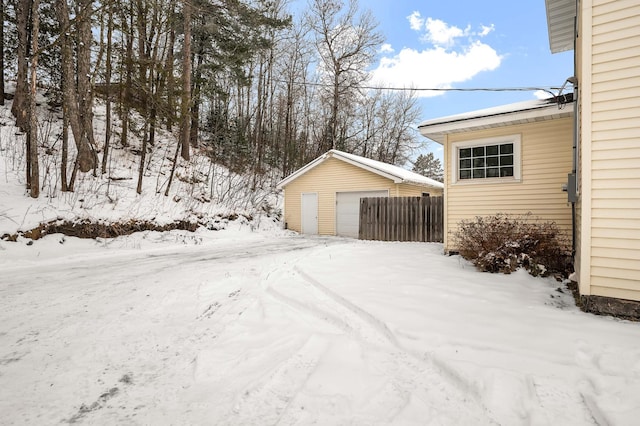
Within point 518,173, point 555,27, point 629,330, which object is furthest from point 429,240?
point 629,330

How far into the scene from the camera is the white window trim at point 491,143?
665 cm

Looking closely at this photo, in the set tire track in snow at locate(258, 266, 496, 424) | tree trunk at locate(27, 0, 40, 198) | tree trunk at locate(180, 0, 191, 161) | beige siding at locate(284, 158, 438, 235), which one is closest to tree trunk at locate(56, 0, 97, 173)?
tree trunk at locate(27, 0, 40, 198)

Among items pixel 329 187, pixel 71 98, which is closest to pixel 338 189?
pixel 329 187

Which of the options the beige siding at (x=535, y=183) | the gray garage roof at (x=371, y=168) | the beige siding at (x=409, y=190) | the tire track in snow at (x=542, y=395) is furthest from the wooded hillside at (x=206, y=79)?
the tire track in snow at (x=542, y=395)

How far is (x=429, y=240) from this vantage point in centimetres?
1082

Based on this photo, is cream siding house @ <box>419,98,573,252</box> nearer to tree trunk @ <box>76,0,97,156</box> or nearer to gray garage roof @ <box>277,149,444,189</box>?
gray garage roof @ <box>277,149,444,189</box>

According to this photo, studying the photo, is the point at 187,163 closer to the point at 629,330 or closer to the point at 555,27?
the point at 555,27

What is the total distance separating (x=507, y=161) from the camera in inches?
270

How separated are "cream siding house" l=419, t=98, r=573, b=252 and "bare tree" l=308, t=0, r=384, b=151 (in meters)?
13.8

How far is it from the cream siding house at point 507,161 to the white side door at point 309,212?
791 cm

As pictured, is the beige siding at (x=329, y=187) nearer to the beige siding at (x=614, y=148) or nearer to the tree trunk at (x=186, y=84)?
the tree trunk at (x=186, y=84)

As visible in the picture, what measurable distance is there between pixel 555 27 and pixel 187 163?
14.4m

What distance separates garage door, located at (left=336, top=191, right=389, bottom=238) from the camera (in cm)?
1369

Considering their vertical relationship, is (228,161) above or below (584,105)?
above
